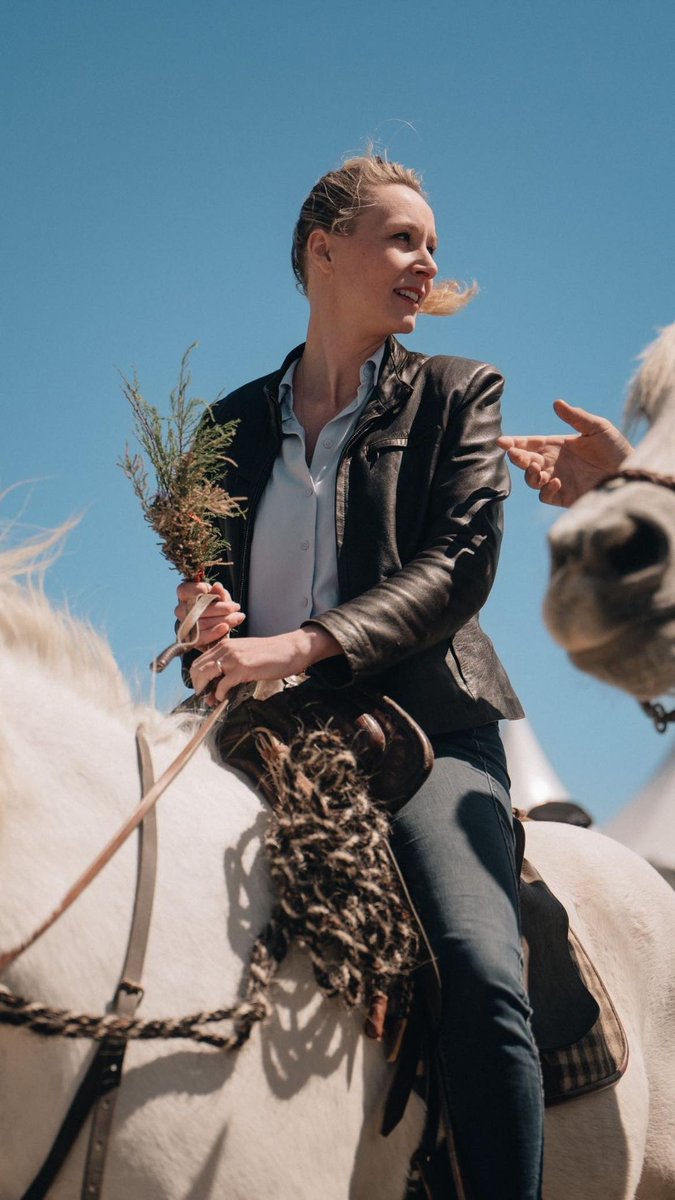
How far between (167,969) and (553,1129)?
61.9 inches

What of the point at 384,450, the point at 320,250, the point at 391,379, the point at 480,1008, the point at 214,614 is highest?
the point at 320,250

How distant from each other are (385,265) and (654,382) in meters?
1.04

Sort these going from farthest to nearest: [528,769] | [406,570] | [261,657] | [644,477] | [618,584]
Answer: [528,769] → [406,570] → [261,657] → [644,477] → [618,584]

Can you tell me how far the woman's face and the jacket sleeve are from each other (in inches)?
12.5

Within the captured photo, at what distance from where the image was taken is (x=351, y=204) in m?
3.76

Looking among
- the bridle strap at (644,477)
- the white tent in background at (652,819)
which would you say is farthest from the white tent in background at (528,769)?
the bridle strap at (644,477)

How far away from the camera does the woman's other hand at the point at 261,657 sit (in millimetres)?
3008

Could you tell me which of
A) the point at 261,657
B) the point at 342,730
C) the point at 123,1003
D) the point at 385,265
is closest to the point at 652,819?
the point at 385,265

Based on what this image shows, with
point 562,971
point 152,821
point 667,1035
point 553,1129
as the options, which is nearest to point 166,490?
point 152,821

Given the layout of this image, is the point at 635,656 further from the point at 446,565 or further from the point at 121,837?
the point at 121,837

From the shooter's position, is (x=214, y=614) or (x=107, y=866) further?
(x=214, y=614)

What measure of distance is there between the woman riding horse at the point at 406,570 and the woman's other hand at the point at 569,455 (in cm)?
12

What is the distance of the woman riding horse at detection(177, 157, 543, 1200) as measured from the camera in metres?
2.83

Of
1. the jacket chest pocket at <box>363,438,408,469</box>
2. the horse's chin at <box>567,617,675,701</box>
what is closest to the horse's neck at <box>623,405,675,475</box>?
the horse's chin at <box>567,617,675,701</box>
